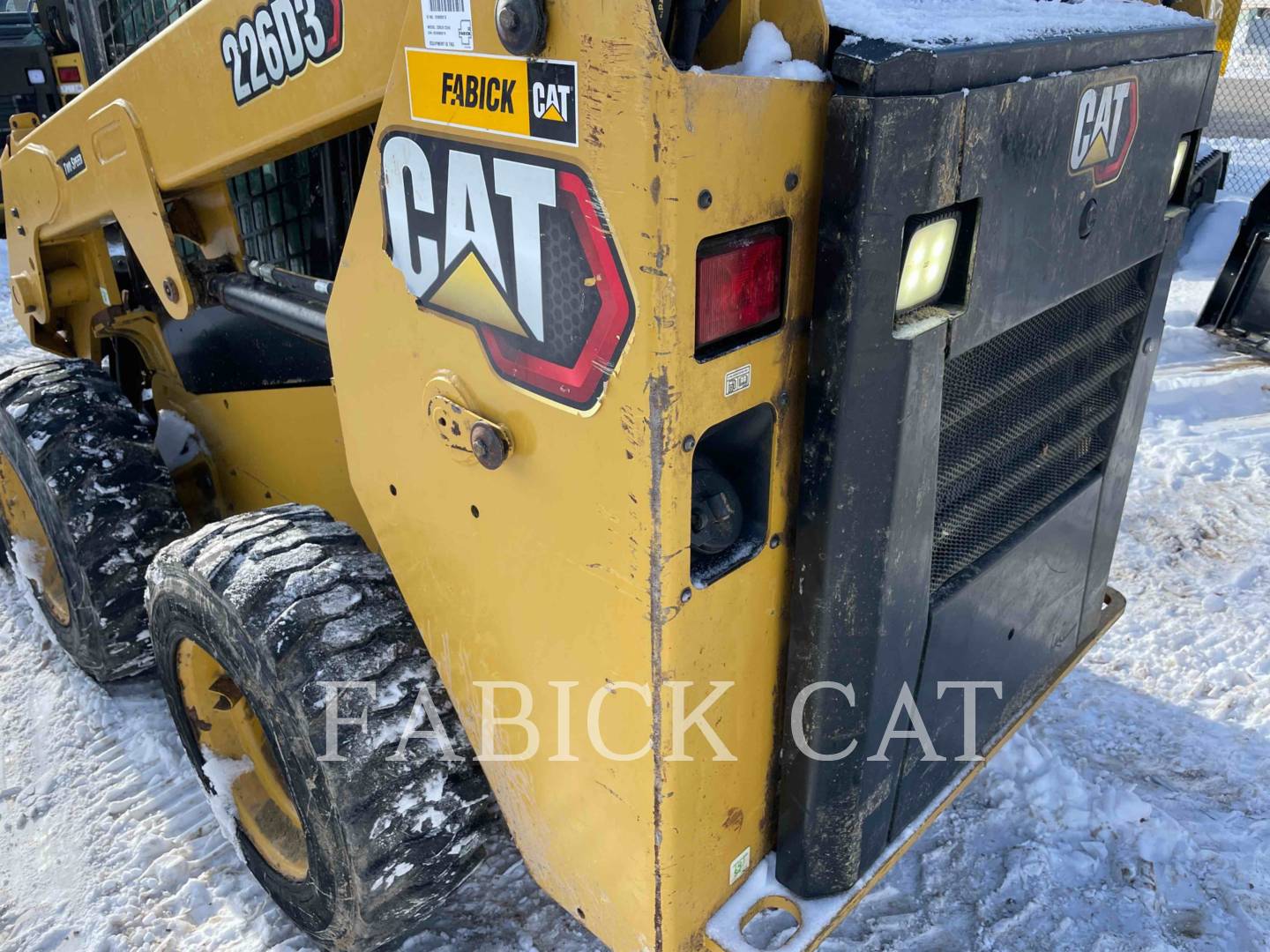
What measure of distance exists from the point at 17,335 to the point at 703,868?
21.2ft

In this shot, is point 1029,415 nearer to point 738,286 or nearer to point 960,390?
point 960,390

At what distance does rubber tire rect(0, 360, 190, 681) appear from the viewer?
8.86 feet

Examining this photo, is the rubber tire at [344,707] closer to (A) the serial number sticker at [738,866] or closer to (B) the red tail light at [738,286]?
(A) the serial number sticker at [738,866]

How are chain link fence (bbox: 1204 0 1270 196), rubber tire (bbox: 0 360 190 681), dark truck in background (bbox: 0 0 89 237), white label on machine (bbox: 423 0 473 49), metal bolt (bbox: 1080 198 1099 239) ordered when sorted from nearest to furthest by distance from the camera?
white label on machine (bbox: 423 0 473 49), metal bolt (bbox: 1080 198 1099 239), rubber tire (bbox: 0 360 190 681), dark truck in background (bbox: 0 0 89 237), chain link fence (bbox: 1204 0 1270 196)

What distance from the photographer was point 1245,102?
12602 millimetres

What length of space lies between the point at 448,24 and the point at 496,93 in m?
0.14

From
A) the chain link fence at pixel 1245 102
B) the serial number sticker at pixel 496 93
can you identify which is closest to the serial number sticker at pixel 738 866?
the serial number sticker at pixel 496 93

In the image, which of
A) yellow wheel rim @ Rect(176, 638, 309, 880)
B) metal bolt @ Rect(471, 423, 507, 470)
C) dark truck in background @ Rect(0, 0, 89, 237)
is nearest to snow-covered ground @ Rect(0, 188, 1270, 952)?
yellow wheel rim @ Rect(176, 638, 309, 880)

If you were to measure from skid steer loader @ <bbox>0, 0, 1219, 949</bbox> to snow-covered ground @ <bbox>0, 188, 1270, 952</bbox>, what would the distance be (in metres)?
0.37

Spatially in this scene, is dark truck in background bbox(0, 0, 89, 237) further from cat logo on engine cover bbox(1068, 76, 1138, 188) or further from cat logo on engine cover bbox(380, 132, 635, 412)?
cat logo on engine cover bbox(1068, 76, 1138, 188)

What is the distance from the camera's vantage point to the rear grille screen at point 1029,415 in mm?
1849

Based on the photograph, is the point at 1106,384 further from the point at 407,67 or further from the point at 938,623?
the point at 407,67

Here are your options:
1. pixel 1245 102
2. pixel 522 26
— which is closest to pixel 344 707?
pixel 522 26

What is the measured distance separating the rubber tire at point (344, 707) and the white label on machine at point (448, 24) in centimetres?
98
